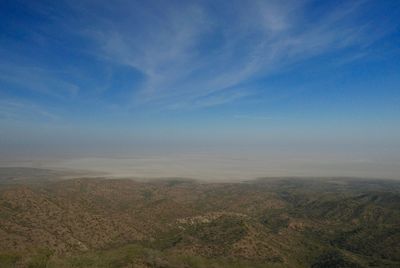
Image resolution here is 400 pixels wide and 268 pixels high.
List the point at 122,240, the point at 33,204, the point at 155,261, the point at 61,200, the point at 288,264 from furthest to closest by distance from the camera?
1. the point at 61,200
2. the point at 33,204
3. the point at 122,240
4. the point at 288,264
5. the point at 155,261

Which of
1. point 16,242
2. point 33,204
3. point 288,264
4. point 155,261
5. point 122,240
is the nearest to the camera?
point 155,261

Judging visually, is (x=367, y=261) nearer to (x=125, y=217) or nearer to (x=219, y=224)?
(x=219, y=224)

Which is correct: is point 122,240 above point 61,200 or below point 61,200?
below

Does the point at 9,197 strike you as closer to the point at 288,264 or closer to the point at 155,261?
the point at 155,261

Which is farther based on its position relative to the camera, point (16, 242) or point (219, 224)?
point (219, 224)

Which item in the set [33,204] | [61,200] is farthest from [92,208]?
[33,204]

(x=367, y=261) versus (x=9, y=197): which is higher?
(x=9, y=197)

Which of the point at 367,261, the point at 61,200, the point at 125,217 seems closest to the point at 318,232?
the point at 367,261

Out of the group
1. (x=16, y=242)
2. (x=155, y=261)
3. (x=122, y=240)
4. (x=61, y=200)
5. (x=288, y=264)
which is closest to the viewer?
(x=155, y=261)

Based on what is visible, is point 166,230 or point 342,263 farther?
point 166,230
